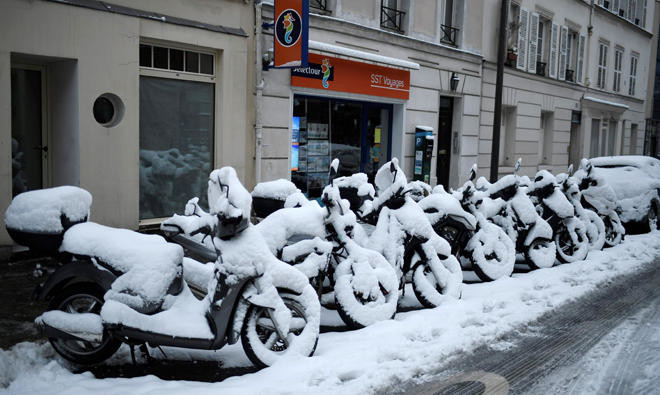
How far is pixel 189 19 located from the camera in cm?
836

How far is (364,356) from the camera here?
3990 millimetres

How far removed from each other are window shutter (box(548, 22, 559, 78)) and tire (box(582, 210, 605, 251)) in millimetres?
11564

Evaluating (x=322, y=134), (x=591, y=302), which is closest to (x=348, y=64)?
(x=322, y=134)

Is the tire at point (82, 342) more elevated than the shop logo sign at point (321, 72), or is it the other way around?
the shop logo sign at point (321, 72)

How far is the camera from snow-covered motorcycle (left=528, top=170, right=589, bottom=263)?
299 inches

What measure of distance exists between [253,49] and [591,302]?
6.47 meters

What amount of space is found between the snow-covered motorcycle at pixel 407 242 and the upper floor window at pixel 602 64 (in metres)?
20.5

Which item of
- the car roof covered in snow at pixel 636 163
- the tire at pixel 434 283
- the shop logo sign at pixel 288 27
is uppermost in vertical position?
the shop logo sign at pixel 288 27

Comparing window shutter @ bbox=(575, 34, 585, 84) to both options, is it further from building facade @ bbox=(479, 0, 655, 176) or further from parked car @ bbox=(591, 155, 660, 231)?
parked car @ bbox=(591, 155, 660, 231)

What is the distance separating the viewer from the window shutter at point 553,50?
18.4 metres

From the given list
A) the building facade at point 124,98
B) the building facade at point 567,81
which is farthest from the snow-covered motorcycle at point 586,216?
the building facade at point 567,81

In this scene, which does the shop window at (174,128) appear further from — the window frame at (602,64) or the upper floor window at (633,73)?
the upper floor window at (633,73)

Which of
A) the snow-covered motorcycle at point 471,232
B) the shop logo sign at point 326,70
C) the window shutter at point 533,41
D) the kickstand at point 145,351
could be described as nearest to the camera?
the kickstand at point 145,351

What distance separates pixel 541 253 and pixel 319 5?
255 inches
